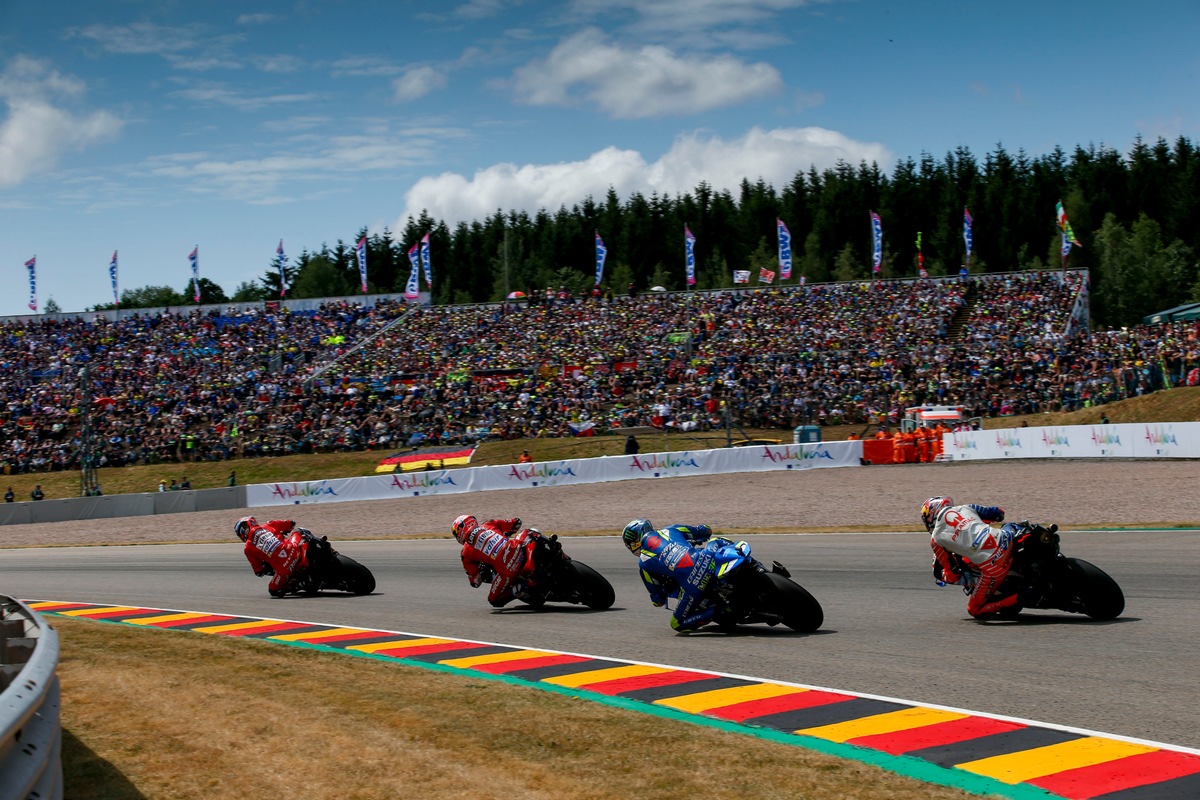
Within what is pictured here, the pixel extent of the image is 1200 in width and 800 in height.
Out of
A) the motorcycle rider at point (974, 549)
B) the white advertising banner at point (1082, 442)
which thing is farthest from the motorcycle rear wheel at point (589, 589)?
the white advertising banner at point (1082, 442)

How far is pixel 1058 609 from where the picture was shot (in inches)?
446

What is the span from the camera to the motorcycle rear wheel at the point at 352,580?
17.5m

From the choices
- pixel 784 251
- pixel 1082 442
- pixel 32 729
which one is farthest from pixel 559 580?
pixel 784 251

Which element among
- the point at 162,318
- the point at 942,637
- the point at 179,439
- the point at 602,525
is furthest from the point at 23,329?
the point at 942,637

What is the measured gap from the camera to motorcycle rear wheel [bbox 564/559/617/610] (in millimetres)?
14156

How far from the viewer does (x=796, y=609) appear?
1141cm

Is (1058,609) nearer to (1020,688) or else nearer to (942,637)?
(942,637)

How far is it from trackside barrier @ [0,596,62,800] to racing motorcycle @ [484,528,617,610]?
8962 millimetres

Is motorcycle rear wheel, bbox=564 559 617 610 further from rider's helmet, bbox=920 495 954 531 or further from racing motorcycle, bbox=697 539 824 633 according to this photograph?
rider's helmet, bbox=920 495 954 531

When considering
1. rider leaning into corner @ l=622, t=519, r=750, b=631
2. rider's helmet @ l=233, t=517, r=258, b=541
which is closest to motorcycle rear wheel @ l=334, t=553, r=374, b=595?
rider's helmet @ l=233, t=517, r=258, b=541

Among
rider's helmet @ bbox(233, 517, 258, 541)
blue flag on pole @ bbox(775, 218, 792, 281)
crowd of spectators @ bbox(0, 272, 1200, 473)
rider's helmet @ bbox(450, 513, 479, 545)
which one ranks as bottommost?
rider's helmet @ bbox(233, 517, 258, 541)

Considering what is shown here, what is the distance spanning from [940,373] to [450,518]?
21459 millimetres

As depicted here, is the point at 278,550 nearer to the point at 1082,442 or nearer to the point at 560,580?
the point at 560,580

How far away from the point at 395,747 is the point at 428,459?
118 feet
